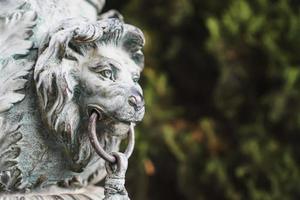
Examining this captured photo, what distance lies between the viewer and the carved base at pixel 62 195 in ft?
3.18

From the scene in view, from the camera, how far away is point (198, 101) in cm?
349

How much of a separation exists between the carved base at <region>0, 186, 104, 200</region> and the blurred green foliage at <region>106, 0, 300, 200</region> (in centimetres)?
184

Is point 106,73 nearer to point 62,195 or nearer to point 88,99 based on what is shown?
point 88,99

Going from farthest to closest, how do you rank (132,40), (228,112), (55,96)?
1. (228,112)
2. (132,40)
3. (55,96)

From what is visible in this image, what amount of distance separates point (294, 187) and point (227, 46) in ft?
2.74

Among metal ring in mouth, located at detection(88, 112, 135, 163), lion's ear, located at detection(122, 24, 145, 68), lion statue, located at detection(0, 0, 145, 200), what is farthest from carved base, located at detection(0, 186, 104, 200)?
lion's ear, located at detection(122, 24, 145, 68)

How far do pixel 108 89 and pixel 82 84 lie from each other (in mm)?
49

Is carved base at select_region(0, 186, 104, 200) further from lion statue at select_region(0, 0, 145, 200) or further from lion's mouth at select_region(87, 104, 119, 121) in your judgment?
lion's mouth at select_region(87, 104, 119, 121)

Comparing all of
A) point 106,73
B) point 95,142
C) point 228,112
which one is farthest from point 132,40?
point 228,112

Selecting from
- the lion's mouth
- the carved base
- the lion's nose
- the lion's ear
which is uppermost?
the lion's ear

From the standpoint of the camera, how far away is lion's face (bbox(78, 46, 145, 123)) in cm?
95

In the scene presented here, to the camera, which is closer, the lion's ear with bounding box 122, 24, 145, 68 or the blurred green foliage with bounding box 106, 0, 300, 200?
the lion's ear with bounding box 122, 24, 145, 68

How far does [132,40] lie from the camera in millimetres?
1038

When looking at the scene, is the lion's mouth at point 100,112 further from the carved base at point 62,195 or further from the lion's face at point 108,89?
the carved base at point 62,195
